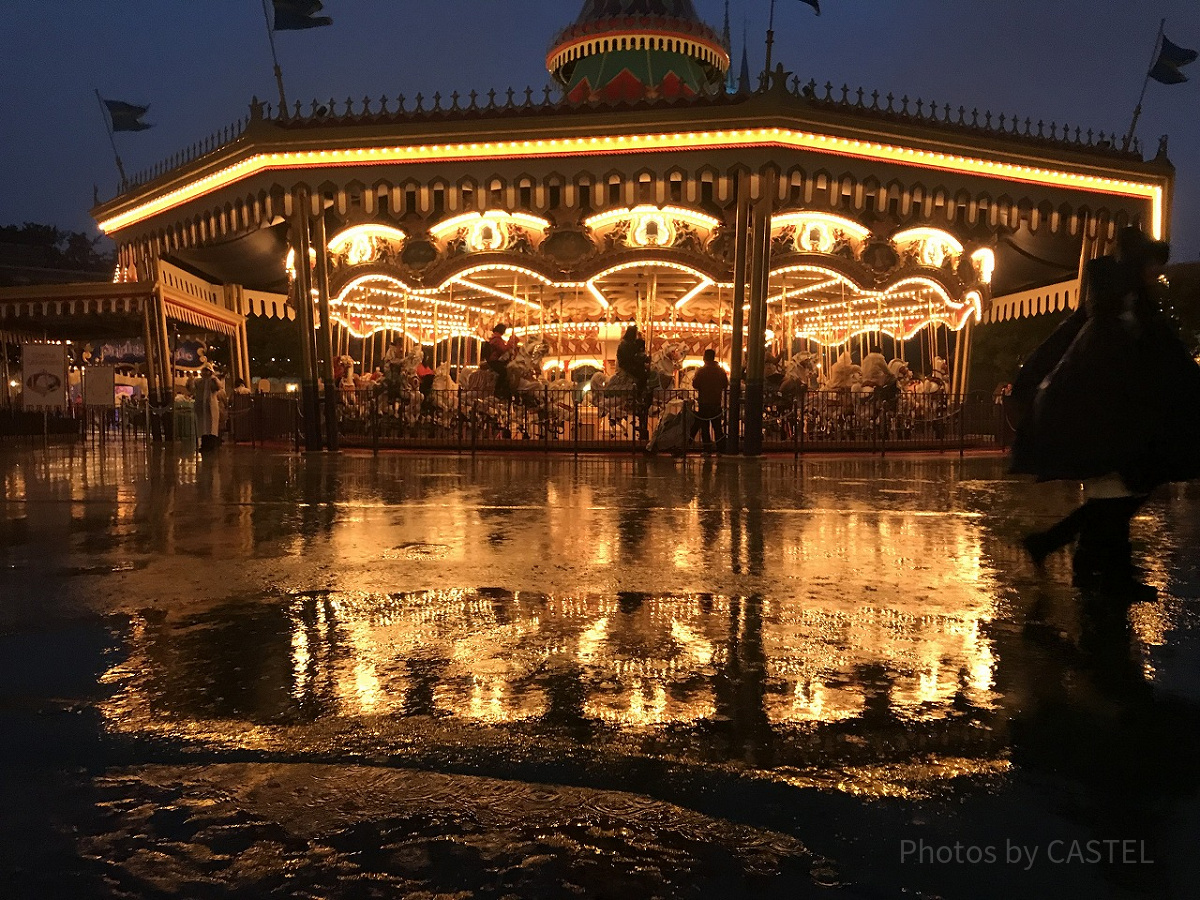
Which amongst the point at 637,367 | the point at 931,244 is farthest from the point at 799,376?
the point at 931,244

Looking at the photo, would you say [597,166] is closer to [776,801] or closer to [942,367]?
[942,367]

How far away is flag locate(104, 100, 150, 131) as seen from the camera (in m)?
24.4

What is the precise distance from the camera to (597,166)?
16188mm

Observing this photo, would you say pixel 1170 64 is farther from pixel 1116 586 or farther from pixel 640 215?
pixel 1116 586

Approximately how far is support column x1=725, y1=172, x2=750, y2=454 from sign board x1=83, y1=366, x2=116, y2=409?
757 inches

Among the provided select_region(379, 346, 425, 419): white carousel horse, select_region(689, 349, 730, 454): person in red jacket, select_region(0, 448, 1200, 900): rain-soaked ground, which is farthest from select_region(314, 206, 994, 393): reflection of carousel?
select_region(0, 448, 1200, 900): rain-soaked ground

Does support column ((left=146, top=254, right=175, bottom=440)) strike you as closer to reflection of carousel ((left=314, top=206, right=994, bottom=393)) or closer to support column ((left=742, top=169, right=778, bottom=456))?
reflection of carousel ((left=314, top=206, right=994, bottom=393))

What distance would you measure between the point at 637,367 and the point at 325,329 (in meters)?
6.34

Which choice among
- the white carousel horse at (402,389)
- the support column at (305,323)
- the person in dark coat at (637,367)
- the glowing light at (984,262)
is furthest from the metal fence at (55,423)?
the glowing light at (984,262)

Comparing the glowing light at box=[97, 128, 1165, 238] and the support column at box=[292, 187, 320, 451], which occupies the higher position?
the glowing light at box=[97, 128, 1165, 238]

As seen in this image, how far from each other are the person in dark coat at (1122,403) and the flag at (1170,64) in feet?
57.0

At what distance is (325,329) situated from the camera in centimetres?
1764

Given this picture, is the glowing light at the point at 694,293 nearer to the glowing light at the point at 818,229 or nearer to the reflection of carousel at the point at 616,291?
the reflection of carousel at the point at 616,291

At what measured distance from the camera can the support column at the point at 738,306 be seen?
15773 millimetres
